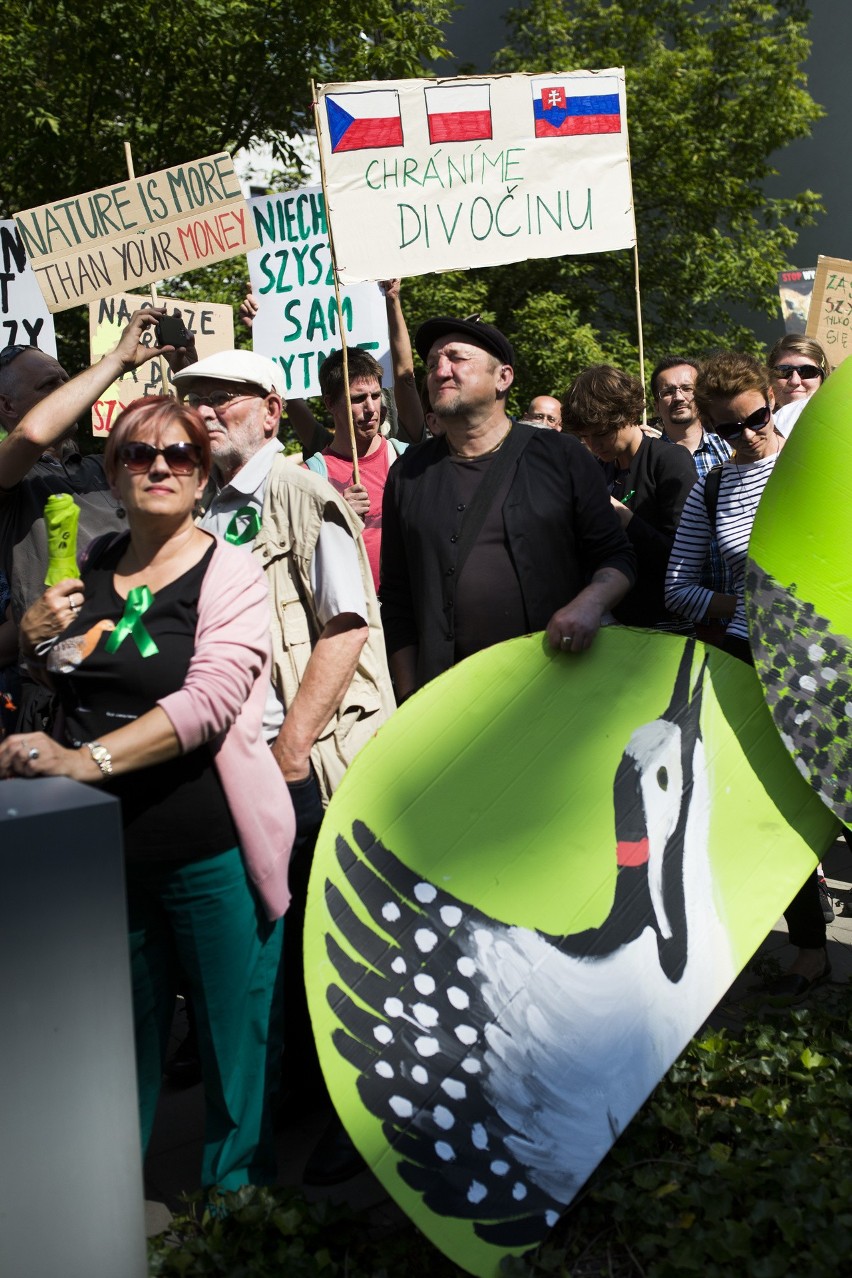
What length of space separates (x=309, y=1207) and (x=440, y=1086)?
43 cm

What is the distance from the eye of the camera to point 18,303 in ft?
20.5

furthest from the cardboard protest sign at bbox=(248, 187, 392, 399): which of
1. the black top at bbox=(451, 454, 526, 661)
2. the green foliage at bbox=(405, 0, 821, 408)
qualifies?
the green foliage at bbox=(405, 0, 821, 408)

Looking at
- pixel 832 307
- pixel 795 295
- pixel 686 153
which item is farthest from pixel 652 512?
pixel 686 153

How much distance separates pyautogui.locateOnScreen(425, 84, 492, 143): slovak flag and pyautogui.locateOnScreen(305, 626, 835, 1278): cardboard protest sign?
278cm

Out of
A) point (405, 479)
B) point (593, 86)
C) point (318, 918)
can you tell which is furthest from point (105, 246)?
point (318, 918)

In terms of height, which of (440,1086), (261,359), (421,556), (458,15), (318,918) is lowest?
(440,1086)

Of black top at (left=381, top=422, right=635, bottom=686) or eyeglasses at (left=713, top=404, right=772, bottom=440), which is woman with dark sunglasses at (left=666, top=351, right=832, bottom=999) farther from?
black top at (left=381, top=422, right=635, bottom=686)

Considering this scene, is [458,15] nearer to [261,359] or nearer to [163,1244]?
[261,359]

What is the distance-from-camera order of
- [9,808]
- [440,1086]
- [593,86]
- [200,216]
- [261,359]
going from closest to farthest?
[9,808] → [440,1086] → [261,359] → [593,86] → [200,216]

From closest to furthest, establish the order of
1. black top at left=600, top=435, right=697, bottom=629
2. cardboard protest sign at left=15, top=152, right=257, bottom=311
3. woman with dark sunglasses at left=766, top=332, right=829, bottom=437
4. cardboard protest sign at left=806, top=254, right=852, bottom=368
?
black top at left=600, top=435, right=697, bottom=629, woman with dark sunglasses at left=766, top=332, right=829, bottom=437, cardboard protest sign at left=15, top=152, right=257, bottom=311, cardboard protest sign at left=806, top=254, right=852, bottom=368

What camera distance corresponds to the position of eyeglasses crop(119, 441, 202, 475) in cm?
254

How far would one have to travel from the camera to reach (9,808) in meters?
1.90

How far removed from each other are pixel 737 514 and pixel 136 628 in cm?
197

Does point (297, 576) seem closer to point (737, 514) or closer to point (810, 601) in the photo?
point (810, 601)
